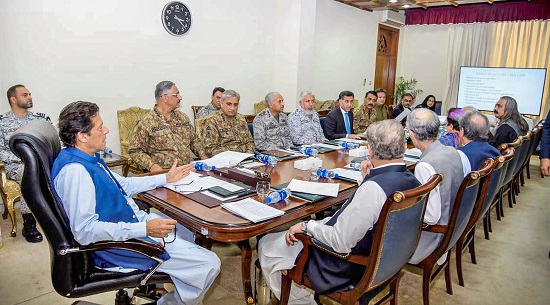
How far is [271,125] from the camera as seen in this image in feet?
12.7

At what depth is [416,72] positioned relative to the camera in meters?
8.76

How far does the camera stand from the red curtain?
7.13 metres

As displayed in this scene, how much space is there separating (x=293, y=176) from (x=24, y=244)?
87.7 inches

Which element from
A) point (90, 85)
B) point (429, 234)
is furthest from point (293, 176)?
point (90, 85)

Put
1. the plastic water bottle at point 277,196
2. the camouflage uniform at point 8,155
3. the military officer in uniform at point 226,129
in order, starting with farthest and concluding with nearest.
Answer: the military officer in uniform at point 226,129 → the camouflage uniform at point 8,155 → the plastic water bottle at point 277,196

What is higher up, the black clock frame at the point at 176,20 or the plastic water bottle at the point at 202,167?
the black clock frame at the point at 176,20

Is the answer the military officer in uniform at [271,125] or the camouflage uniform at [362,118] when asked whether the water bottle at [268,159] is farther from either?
the camouflage uniform at [362,118]

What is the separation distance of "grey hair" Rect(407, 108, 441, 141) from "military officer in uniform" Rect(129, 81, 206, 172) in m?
1.87

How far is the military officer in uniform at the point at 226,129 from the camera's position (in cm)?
345

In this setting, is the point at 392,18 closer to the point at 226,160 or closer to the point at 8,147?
the point at 226,160

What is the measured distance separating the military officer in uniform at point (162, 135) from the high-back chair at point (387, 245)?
1792mm

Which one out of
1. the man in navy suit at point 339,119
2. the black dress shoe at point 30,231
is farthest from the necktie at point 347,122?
the black dress shoe at point 30,231

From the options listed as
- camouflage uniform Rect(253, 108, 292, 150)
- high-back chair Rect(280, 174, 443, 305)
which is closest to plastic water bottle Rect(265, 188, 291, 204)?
high-back chair Rect(280, 174, 443, 305)

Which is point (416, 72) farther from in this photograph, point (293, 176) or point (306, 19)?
point (293, 176)
